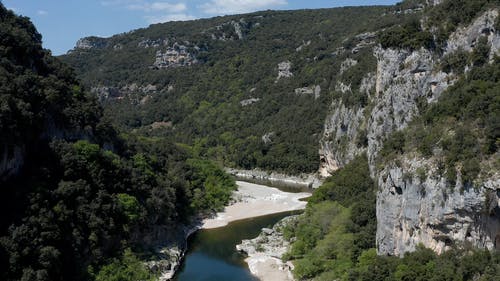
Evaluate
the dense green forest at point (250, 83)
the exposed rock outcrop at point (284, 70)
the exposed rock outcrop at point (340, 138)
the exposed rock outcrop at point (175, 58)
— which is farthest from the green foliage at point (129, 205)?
the exposed rock outcrop at point (175, 58)

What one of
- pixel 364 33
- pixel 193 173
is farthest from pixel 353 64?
pixel 193 173

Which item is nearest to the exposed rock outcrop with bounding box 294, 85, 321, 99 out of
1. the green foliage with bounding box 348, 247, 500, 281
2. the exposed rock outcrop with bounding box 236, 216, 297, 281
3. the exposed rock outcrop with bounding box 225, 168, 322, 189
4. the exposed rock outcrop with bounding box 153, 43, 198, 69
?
the exposed rock outcrop with bounding box 225, 168, 322, 189

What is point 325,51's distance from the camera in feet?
463

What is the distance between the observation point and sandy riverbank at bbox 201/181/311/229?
72.2m

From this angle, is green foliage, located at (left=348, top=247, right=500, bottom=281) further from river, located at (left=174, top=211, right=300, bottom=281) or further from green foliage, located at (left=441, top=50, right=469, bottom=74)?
green foliage, located at (left=441, top=50, right=469, bottom=74)

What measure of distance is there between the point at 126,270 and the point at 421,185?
958 inches

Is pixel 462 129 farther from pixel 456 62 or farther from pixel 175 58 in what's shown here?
pixel 175 58

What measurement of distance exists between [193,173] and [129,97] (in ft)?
309

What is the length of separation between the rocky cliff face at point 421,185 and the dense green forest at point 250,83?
19.5m

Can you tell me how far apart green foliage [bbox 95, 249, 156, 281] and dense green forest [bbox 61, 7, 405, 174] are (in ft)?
148

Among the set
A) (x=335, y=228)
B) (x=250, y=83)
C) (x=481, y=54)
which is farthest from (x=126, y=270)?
(x=250, y=83)

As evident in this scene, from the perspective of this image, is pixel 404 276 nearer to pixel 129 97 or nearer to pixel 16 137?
pixel 16 137

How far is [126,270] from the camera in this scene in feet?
148

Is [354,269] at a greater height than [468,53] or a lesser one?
lesser
